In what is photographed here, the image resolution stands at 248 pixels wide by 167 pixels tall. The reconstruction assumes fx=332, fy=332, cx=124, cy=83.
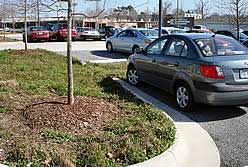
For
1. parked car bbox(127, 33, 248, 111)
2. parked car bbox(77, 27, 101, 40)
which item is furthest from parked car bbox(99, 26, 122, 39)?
parked car bbox(127, 33, 248, 111)

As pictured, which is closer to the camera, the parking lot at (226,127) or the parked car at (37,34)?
the parking lot at (226,127)

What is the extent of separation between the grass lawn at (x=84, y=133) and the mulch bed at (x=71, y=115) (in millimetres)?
20

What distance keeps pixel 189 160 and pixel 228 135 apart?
1223 millimetres

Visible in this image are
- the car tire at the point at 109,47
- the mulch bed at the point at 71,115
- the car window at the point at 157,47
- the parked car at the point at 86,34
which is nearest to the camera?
the mulch bed at the point at 71,115

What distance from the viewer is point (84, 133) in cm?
473

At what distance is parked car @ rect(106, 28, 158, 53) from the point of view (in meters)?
15.5

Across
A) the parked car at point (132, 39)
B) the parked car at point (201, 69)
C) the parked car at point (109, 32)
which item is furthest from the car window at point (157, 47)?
the parked car at point (109, 32)

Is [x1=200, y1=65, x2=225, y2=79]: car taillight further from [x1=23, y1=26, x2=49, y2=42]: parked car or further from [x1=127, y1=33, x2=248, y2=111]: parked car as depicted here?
[x1=23, y1=26, x2=49, y2=42]: parked car

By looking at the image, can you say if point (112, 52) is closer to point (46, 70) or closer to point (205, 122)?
point (46, 70)

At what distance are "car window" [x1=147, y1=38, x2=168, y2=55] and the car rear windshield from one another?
3.80 ft

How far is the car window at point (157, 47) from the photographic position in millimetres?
7617

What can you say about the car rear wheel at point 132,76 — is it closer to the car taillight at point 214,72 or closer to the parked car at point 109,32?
the car taillight at point 214,72

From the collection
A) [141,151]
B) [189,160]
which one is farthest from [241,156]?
[141,151]

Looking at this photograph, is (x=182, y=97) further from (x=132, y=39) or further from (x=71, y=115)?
(x=132, y=39)
